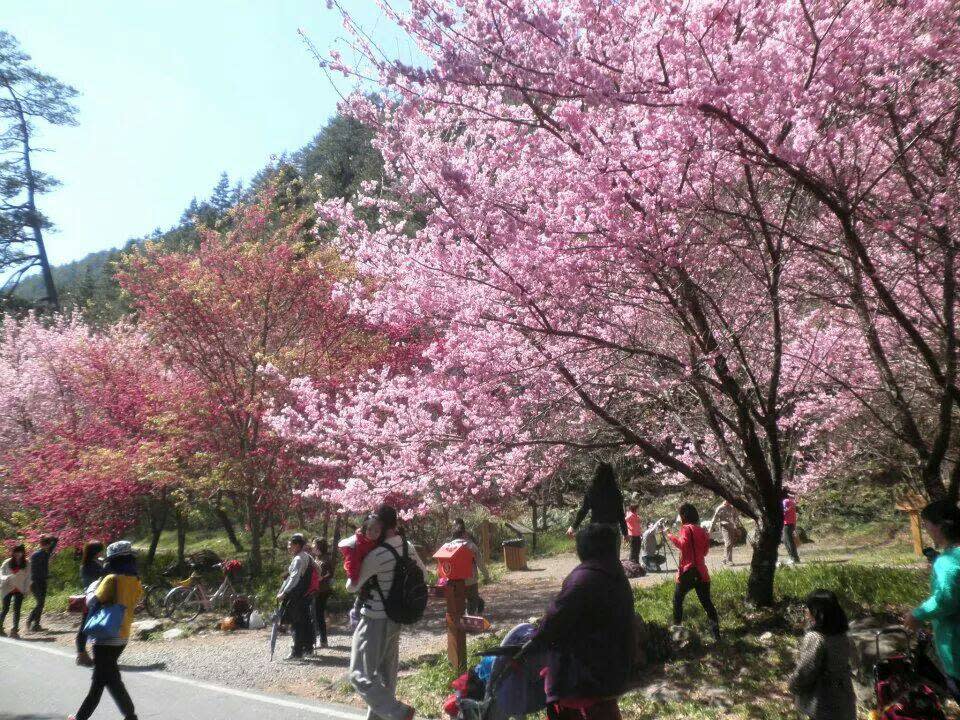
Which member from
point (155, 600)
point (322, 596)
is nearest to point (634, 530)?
point (322, 596)

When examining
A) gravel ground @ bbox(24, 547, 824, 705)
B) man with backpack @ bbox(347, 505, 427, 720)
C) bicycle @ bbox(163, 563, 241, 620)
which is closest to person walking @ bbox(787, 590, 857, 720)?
man with backpack @ bbox(347, 505, 427, 720)

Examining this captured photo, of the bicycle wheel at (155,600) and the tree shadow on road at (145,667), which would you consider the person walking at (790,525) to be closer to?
the tree shadow on road at (145,667)

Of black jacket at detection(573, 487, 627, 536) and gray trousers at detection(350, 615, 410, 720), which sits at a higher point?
black jacket at detection(573, 487, 627, 536)

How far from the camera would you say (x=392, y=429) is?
8.73 meters

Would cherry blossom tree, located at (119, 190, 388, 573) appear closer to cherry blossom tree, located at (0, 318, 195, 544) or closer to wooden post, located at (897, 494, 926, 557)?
cherry blossom tree, located at (0, 318, 195, 544)

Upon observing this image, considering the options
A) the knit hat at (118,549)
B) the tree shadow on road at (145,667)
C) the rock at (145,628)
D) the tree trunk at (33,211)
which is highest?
the tree trunk at (33,211)

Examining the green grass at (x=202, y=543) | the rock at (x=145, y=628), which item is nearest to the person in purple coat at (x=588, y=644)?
the rock at (x=145, y=628)

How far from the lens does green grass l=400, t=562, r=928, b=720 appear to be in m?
5.69

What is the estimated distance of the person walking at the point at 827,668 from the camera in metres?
4.04

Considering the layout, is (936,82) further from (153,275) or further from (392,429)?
(153,275)

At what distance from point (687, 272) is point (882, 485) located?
15014 mm

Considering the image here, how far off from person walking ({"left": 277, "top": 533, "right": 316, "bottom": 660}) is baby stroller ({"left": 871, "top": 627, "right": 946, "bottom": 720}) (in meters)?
6.80

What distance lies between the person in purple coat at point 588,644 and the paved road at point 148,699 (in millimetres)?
3334

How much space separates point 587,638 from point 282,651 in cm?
753
